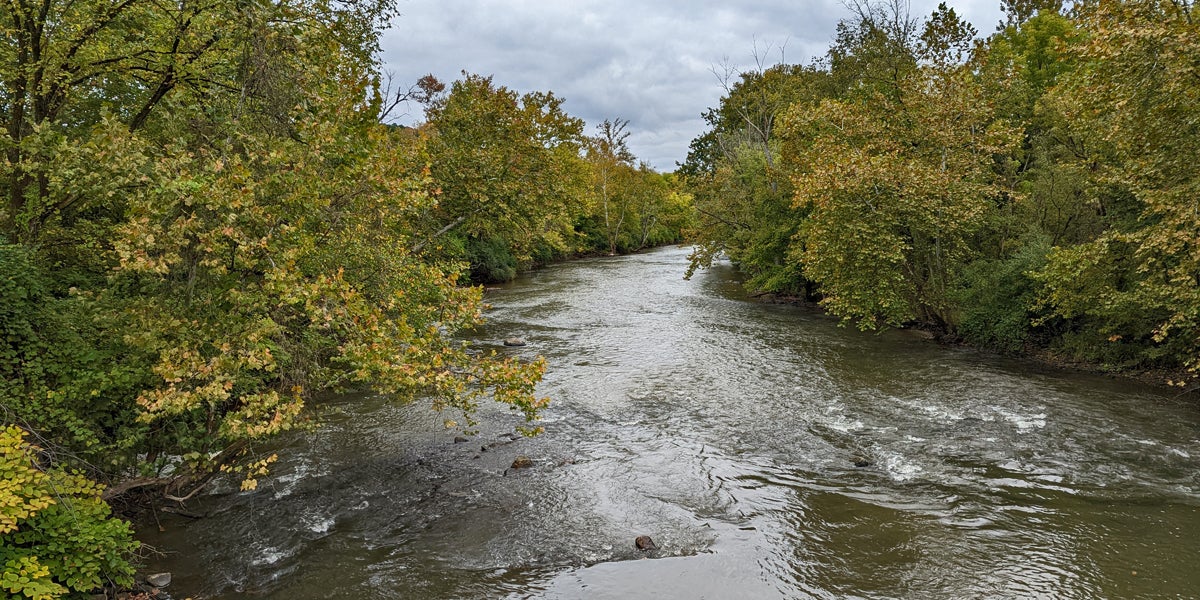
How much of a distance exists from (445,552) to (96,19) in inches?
327

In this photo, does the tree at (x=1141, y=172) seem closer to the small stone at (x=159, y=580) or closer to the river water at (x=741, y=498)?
the river water at (x=741, y=498)

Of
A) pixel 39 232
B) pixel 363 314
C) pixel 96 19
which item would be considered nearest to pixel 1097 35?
pixel 363 314

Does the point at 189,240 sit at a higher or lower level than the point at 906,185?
lower

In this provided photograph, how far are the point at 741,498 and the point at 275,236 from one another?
759cm

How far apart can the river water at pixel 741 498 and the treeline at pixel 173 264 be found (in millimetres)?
1596

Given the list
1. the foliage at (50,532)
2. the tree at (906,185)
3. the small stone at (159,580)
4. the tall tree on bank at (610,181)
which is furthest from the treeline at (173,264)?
the tall tree on bank at (610,181)

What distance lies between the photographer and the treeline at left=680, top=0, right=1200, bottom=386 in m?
11.1

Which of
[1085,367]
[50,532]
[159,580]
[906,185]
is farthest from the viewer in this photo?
[906,185]

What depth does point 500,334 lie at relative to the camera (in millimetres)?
22109

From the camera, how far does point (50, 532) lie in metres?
5.51

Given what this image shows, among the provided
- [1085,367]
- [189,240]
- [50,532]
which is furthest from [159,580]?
[1085,367]

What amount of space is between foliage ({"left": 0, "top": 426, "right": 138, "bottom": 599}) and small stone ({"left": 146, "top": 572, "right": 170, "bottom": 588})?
871 mm

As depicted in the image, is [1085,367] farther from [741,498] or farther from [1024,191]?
[741,498]

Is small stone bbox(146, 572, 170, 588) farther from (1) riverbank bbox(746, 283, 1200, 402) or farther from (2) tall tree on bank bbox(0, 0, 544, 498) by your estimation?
(1) riverbank bbox(746, 283, 1200, 402)
